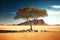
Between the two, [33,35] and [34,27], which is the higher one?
[34,27]

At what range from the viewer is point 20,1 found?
3971 millimetres

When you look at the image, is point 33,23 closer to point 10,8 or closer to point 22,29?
point 22,29

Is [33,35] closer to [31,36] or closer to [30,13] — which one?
[31,36]

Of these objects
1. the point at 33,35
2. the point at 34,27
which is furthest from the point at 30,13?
the point at 33,35

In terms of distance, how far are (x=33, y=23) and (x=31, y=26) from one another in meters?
0.08

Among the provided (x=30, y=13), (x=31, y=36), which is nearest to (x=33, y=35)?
(x=31, y=36)

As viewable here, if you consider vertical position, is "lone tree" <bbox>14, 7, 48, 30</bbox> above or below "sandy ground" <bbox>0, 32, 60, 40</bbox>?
above

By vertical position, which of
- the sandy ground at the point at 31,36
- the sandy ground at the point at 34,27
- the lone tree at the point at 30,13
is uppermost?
the lone tree at the point at 30,13

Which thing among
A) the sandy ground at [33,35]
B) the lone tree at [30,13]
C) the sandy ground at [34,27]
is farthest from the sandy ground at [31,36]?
the lone tree at [30,13]

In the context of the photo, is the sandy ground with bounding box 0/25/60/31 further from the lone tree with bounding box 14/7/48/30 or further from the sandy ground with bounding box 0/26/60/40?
the lone tree with bounding box 14/7/48/30

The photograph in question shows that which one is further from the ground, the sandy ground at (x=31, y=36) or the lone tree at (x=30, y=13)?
the lone tree at (x=30, y=13)

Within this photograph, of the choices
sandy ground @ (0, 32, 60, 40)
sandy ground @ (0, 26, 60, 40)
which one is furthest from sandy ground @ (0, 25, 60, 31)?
sandy ground @ (0, 32, 60, 40)

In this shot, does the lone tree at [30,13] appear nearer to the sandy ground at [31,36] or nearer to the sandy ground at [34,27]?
the sandy ground at [34,27]

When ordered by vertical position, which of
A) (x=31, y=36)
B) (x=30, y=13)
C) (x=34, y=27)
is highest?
(x=30, y=13)
